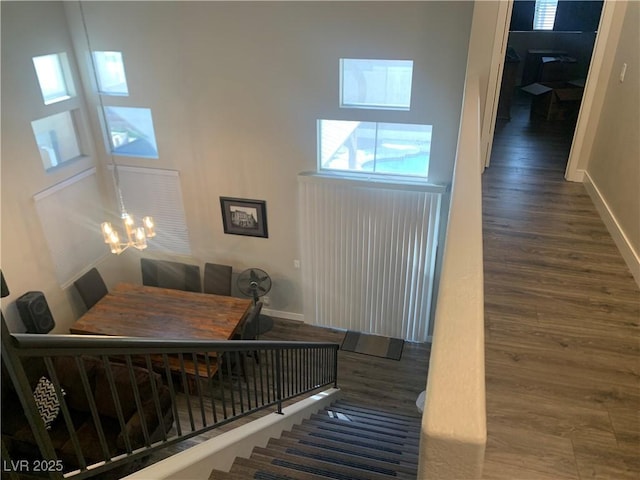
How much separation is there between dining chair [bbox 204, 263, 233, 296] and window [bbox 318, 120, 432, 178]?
2323mm

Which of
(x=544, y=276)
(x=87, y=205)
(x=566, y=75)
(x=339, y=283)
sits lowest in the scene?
(x=339, y=283)

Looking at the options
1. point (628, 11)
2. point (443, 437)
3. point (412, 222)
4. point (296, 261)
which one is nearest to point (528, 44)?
point (412, 222)

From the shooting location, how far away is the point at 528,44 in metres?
7.95

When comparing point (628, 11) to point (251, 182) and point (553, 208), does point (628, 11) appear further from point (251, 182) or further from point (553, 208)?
point (251, 182)

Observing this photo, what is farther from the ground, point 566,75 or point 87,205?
point 566,75

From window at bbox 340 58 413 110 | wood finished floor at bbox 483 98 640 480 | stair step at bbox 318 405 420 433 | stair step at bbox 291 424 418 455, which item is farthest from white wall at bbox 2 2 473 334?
stair step at bbox 291 424 418 455

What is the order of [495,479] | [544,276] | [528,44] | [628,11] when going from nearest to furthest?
Answer: [495,479] < [544,276] < [628,11] < [528,44]

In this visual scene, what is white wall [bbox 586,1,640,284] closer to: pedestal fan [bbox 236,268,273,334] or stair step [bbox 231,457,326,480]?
stair step [bbox 231,457,326,480]

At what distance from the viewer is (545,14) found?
8141 mm

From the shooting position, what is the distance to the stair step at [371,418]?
5168 mm

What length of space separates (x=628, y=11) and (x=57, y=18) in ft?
21.8

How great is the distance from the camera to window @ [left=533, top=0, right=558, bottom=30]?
808 cm

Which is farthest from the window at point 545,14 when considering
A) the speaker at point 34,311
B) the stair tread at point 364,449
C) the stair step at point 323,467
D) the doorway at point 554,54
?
the speaker at point 34,311

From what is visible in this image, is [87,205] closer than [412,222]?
No
